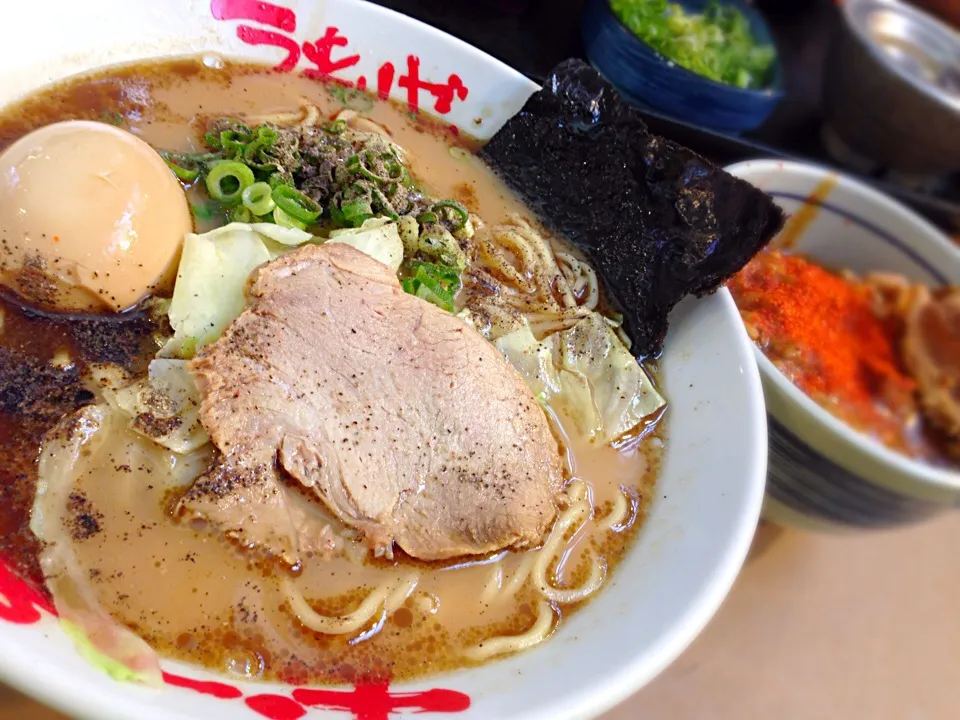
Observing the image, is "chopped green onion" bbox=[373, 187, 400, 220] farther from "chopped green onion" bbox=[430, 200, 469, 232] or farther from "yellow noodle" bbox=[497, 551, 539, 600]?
"yellow noodle" bbox=[497, 551, 539, 600]

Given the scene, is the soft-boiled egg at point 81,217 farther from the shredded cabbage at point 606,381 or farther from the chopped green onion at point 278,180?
the shredded cabbage at point 606,381

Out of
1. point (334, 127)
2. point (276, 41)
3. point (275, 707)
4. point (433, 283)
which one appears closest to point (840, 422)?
point (433, 283)

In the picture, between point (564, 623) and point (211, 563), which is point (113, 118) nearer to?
point (211, 563)

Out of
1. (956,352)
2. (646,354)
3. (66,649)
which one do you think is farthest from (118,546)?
(956,352)

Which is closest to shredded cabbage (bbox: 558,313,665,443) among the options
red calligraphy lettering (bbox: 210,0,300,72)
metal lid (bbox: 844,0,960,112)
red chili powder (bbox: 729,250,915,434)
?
red chili powder (bbox: 729,250,915,434)

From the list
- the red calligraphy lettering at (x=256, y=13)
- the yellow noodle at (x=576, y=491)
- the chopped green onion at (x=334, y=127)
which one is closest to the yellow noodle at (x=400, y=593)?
the yellow noodle at (x=576, y=491)

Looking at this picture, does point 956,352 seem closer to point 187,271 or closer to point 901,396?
point 901,396
